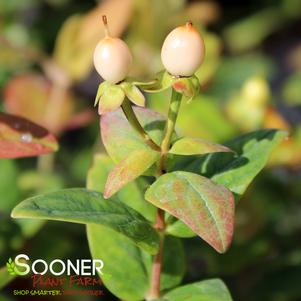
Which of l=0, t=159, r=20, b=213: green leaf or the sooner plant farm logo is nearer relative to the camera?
the sooner plant farm logo

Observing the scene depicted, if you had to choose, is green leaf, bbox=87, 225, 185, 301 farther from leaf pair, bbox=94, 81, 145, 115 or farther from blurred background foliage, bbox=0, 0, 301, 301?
leaf pair, bbox=94, 81, 145, 115

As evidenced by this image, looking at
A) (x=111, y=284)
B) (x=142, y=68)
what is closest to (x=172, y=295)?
(x=111, y=284)

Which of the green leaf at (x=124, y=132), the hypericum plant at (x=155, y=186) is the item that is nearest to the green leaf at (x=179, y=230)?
the hypericum plant at (x=155, y=186)

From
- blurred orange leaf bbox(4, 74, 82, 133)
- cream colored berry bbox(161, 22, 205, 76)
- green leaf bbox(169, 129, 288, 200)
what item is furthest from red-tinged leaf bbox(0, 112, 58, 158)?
blurred orange leaf bbox(4, 74, 82, 133)

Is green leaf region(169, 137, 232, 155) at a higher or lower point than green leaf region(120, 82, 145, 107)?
lower

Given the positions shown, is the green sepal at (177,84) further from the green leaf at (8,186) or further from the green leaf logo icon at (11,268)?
the green leaf at (8,186)

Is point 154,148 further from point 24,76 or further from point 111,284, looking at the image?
point 24,76
